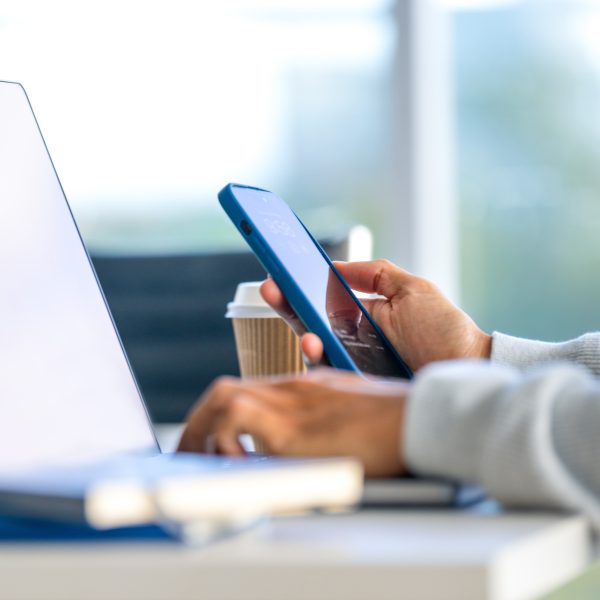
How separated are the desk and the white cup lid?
521 mm

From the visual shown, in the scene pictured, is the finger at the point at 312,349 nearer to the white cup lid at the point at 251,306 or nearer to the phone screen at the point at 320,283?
the phone screen at the point at 320,283

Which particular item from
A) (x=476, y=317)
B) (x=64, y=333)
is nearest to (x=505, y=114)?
(x=476, y=317)

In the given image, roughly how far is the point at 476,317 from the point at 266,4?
4.14 ft

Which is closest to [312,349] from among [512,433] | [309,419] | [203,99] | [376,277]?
[309,419]

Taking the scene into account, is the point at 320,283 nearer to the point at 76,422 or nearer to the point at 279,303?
the point at 279,303

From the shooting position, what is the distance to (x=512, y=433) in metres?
0.54

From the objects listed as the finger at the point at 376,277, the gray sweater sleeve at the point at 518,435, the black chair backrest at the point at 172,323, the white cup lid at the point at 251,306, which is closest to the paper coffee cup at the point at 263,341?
the white cup lid at the point at 251,306

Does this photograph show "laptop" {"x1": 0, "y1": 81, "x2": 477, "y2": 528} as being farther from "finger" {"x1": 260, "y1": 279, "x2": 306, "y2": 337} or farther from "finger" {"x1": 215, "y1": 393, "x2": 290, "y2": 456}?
"finger" {"x1": 260, "y1": 279, "x2": 306, "y2": 337}

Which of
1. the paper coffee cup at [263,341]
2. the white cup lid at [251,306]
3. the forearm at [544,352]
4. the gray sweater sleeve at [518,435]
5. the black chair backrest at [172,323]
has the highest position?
the gray sweater sleeve at [518,435]

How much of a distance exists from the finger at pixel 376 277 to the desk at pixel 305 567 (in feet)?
2.18

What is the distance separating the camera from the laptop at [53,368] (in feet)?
1.69

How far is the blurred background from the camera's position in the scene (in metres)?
3.64

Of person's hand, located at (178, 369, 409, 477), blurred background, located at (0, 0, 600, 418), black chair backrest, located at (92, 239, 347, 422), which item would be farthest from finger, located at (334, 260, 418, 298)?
blurred background, located at (0, 0, 600, 418)

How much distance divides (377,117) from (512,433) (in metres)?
3.28
